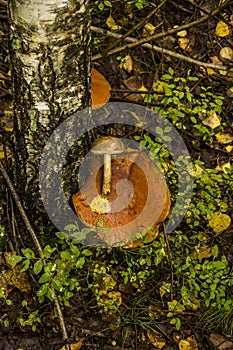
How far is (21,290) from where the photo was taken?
99.4 inches

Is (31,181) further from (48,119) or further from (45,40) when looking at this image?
(45,40)

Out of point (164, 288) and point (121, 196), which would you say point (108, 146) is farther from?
point (164, 288)

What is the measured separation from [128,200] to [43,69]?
2.64 feet

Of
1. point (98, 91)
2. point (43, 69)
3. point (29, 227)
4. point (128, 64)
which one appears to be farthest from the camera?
point (128, 64)

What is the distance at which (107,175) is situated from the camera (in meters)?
2.33

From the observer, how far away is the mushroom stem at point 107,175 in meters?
2.31

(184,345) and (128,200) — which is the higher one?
(128,200)

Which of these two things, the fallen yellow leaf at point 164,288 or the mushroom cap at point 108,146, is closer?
the mushroom cap at point 108,146

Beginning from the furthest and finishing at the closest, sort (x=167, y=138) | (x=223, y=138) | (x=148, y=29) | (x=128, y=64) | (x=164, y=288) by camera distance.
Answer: (x=148, y=29) → (x=128, y=64) → (x=223, y=138) → (x=167, y=138) → (x=164, y=288)

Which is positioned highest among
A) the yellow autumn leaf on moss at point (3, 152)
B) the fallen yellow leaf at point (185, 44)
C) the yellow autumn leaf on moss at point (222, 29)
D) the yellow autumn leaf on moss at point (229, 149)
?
the yellow autumn leaf on moss at point (222, 29)

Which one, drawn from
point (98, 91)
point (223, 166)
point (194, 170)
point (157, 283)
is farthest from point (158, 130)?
point (157, 283)

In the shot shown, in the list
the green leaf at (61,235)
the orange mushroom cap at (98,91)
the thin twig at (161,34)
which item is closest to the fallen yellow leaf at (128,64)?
the thin twig at (161,34)

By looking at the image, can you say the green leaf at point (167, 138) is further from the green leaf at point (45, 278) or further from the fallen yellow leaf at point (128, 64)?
the green leaf at point (45, 278)

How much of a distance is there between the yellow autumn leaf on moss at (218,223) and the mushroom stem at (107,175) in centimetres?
81
